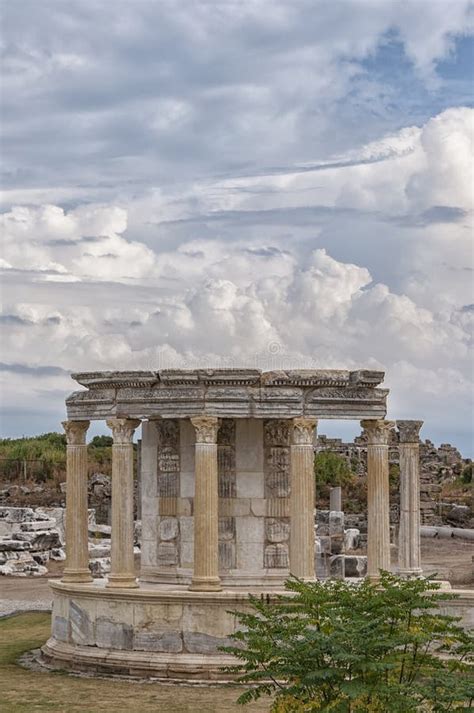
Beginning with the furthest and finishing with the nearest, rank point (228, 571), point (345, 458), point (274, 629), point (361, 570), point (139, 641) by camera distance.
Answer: point (345, 458), point (361, 570), point (228, 571), point (139, 641), point (274, 629)

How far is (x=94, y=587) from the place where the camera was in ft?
76.3

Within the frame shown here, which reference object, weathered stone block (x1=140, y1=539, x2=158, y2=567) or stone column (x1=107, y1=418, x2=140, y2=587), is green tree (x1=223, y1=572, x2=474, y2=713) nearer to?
stone column (x1=107, y1=418, x2=140, y2=587)

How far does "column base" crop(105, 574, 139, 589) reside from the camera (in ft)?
75.3

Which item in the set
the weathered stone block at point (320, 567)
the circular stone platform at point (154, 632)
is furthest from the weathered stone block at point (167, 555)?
the weathered stone block at point (320, 567)

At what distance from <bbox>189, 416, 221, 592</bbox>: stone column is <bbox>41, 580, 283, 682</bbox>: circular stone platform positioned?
0.46 m

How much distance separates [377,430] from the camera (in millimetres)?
23688

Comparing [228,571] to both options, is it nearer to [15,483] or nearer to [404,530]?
[404,530]

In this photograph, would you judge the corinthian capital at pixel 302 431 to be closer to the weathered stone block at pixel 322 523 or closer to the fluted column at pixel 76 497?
the fluted column at pixel 76 497

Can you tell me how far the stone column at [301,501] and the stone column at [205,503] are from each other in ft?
4.07

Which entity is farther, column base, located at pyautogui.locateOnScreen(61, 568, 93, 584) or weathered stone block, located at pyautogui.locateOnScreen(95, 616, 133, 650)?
column base, located at pyautogui.locateOnScreen(61, 568, 93, 584)

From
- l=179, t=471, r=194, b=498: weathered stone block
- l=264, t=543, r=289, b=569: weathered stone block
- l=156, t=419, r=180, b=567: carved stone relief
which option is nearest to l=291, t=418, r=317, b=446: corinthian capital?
l=264, t=543, r=289, b=569: weathered stone block

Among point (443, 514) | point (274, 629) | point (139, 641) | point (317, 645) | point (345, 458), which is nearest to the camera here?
point (317, 645)

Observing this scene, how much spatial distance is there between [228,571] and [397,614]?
767 cm

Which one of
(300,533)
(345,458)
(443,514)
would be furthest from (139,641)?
(345,458)
